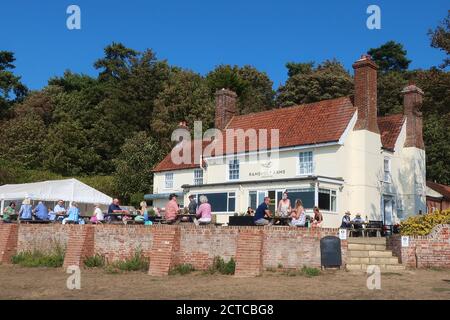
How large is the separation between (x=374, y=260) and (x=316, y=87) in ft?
136

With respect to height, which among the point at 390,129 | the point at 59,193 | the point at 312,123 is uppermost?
the point at 312,123

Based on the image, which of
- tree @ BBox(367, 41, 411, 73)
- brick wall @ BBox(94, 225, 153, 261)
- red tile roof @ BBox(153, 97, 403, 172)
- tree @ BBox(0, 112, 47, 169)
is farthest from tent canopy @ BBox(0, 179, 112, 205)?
tree @ BBox(367, 41, 411, 73)

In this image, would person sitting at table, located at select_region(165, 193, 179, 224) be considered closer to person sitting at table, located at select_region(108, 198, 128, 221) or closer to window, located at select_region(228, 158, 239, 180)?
person sitting at table, located at select_region(108, 198, 128, 221)

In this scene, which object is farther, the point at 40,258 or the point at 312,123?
the point at 312,123

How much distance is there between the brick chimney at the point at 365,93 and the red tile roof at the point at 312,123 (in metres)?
0.59

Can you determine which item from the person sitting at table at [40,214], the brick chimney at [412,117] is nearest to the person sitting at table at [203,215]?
the person sitting at table at [40,214]

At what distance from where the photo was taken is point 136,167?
154 ft

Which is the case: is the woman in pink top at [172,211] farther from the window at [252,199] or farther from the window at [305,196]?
the window at [252,199]

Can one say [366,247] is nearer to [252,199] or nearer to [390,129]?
[252,199]

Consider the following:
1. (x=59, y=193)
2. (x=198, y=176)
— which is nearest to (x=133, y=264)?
(x=59, y=193)

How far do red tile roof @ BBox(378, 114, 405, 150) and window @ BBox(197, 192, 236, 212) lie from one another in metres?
9.64
